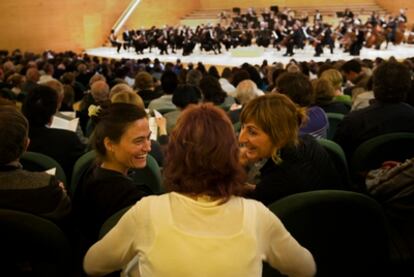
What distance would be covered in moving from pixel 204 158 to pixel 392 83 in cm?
213

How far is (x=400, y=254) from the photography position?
1978 mm

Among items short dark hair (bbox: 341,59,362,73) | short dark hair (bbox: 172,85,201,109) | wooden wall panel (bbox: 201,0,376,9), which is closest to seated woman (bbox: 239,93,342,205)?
short dark hair (bbox: 172,85,201,109)

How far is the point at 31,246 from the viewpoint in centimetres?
169

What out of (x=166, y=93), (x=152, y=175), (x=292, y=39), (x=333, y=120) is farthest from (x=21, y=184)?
(x=292, y=39)

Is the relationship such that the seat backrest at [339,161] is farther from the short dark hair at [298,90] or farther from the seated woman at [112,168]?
the seated woman at [112,168]

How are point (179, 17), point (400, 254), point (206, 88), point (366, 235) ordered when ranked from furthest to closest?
point (179, 17)
point (206, 88)
point (400, 254)
point (366, 235)

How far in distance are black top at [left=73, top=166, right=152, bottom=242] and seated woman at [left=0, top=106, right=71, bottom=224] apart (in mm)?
95

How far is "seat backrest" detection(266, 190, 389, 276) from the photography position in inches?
66.2

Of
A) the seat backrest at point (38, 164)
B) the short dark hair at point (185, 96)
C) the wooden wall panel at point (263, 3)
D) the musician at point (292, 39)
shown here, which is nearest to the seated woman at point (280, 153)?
the seat backrest at point (38, 164)

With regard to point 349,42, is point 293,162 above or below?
above

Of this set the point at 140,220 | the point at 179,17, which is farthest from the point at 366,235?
the point at 179,17

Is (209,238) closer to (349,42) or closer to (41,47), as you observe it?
(349,42)

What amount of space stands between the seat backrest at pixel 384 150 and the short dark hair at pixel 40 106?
2058 millimetres

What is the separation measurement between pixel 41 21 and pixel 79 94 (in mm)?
12996
